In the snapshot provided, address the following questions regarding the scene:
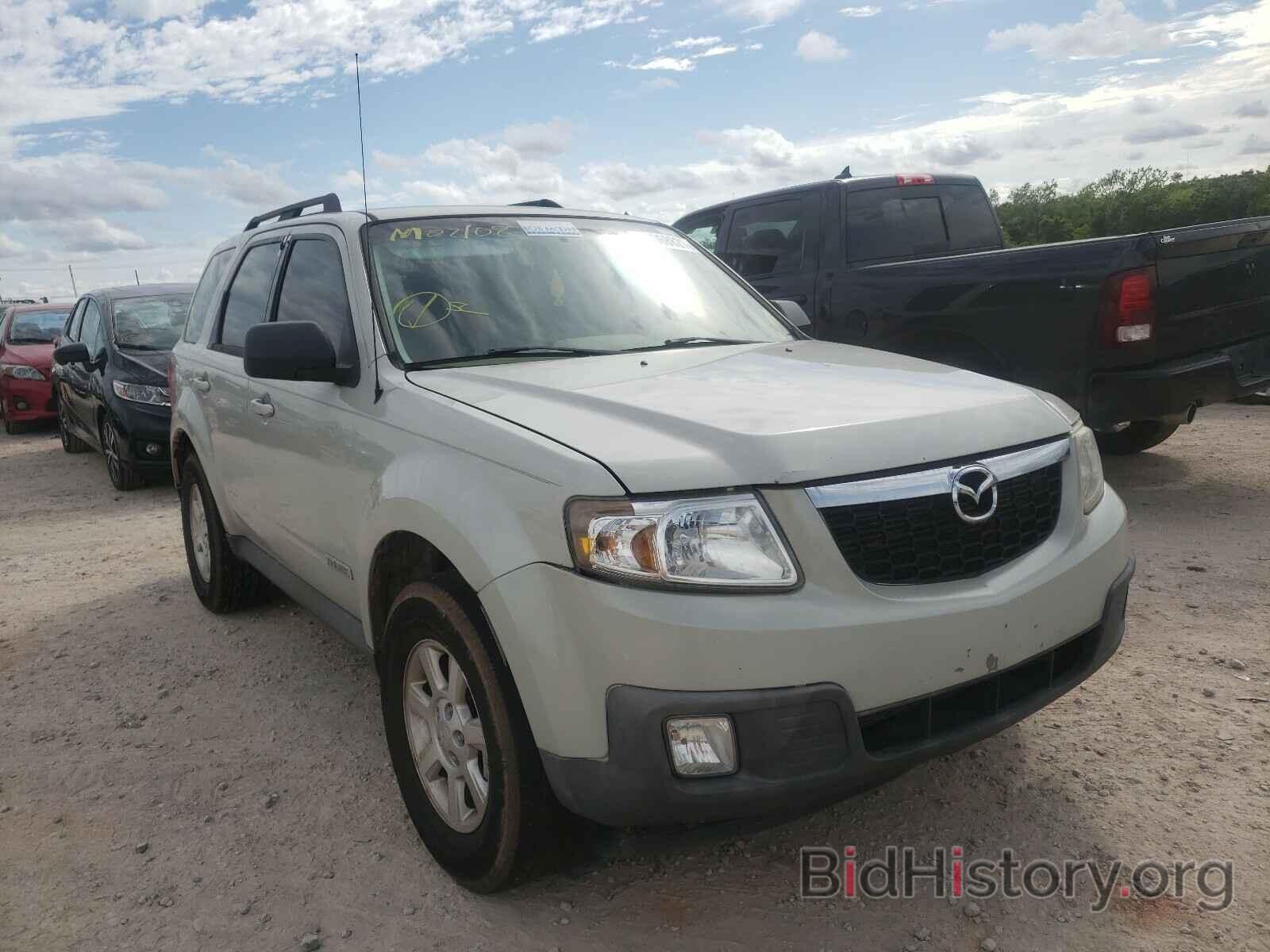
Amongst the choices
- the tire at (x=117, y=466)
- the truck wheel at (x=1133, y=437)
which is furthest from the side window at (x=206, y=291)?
the truck wheel at (x=1133, y=437)

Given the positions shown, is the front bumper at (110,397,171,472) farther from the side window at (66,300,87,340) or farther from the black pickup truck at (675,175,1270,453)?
the black pickup truck at (675,175,1270,453)

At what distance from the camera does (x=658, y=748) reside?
210 centimetres

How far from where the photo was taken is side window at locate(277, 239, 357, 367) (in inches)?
131

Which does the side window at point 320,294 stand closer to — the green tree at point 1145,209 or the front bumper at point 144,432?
the front bumper at point 144,432

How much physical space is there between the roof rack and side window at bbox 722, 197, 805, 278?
126 inches

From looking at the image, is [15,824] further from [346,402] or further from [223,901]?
[346,402]

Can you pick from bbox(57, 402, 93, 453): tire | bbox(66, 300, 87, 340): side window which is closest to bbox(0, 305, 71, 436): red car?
bbox(57, 402, 93, 453): tire

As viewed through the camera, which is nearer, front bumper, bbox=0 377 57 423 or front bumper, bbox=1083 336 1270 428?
front bumper, bbox=1083 336 1270 428

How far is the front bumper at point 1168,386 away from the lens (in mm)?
5363

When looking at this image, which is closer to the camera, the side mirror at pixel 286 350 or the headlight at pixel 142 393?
the side mirror at pixel 286 350

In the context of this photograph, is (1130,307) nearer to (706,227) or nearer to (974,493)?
(974,493)

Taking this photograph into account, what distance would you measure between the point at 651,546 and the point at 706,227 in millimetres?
6634

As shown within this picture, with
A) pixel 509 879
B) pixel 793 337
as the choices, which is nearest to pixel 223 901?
pixel 509 879

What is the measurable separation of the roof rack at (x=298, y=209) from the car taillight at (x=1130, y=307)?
150 inches
